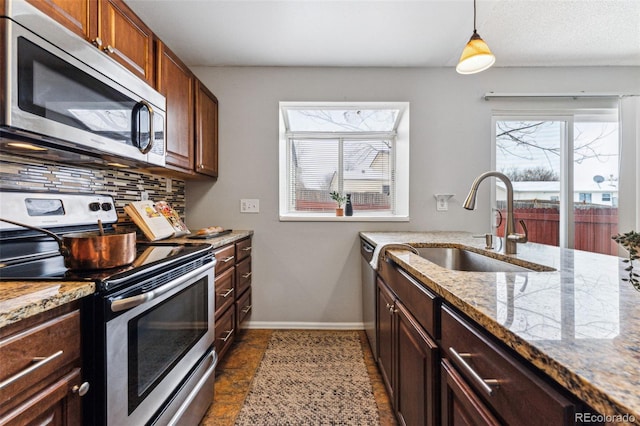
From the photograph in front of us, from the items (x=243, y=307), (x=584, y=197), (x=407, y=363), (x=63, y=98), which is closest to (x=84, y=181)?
(x=63, y=98)

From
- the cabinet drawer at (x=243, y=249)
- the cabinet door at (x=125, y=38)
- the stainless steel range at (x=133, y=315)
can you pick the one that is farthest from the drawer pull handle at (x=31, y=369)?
the cabinet drawer at (x=243, y=249)

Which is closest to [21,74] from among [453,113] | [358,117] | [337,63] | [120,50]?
[120,50]

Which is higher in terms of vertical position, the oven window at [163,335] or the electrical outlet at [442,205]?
the electrical outlet at [442,205]

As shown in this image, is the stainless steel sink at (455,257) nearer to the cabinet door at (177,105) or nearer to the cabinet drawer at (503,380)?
the cabinet drawer at (503,380)

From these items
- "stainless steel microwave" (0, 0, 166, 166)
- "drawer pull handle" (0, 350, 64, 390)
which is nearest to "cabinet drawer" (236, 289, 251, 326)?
"stainless steel microwave" (0, 0, 166, 166)

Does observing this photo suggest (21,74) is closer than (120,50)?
Yes

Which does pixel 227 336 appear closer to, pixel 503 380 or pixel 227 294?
pixel 227 294

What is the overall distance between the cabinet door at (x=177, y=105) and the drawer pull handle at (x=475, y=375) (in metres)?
1.78

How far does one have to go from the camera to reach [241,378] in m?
1.78

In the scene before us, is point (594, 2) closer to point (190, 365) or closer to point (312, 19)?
point (312, 19)

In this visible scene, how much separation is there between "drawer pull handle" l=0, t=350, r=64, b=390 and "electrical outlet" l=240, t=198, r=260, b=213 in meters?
1.87

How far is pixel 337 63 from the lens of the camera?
2.44 meters

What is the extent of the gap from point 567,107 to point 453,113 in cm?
98

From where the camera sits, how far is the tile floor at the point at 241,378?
4.81ft
